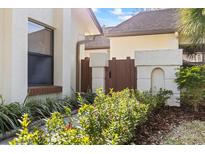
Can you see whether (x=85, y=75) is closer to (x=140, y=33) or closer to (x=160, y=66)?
(x=160, y=66)

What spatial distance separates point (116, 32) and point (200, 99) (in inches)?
281

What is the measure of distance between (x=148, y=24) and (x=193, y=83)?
6.74m

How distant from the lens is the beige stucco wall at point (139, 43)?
40.3ft

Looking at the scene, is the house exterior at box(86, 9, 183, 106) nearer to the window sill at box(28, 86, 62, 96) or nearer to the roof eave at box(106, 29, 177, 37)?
the roof eave at box(106, 29, 177, 37)

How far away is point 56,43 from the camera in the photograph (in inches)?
316

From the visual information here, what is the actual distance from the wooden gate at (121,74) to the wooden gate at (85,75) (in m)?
0.86

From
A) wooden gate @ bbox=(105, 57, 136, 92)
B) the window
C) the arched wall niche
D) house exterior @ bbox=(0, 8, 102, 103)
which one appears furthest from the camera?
wooden gate @ bbox=(105, 57, 136, 92)

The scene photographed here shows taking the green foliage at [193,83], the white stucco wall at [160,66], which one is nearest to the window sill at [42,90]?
the white stucco wall at [160,66]

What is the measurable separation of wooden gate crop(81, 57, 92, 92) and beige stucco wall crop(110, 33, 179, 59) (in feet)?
13.2

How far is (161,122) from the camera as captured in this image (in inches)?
228

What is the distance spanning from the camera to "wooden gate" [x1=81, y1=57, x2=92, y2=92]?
10.0 metres

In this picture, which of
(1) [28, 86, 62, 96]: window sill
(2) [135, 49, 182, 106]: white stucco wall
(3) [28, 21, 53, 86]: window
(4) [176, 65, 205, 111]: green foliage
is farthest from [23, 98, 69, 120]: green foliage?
(4) [176, 65, 205, 111]: green foliage

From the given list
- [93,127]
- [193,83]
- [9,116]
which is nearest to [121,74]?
[193,83]
